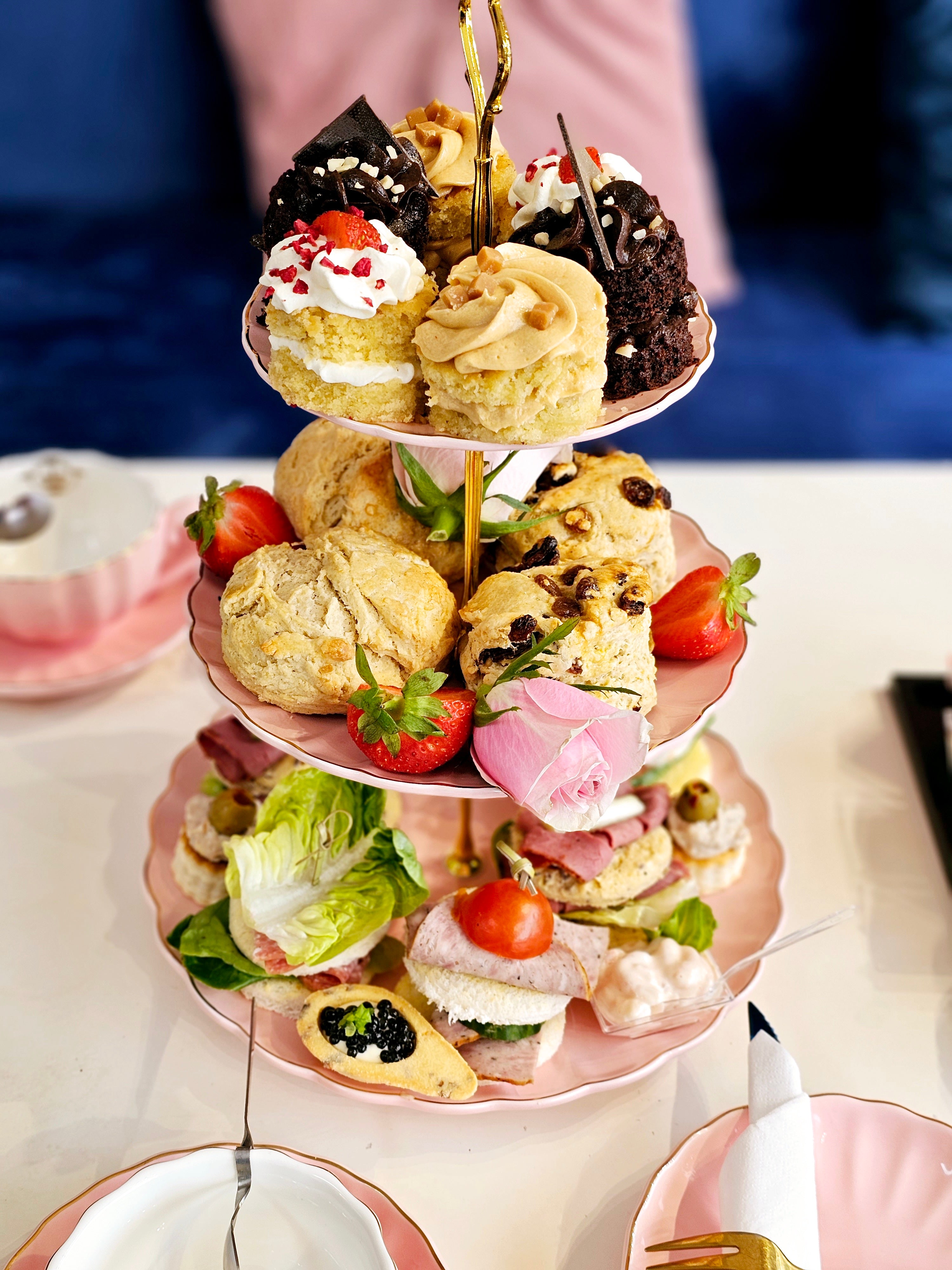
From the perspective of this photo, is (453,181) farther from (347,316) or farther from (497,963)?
(497,963)

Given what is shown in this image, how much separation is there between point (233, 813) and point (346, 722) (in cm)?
35

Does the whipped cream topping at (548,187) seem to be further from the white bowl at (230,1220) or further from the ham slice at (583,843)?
the white bowl at (230,1220)

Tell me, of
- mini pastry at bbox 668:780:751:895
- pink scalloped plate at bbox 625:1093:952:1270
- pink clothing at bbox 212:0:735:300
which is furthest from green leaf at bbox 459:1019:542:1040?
pink clothing at bbox 212:0:735:300

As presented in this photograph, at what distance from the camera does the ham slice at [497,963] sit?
1301 mm

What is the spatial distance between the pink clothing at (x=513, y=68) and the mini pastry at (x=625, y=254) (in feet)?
6.21

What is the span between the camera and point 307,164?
3.78ft

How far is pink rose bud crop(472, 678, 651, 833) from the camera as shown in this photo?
3.52 ft

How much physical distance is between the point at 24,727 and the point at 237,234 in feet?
6.76

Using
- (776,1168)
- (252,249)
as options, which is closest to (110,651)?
(776,1168)

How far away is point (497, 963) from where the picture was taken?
1.30 meters

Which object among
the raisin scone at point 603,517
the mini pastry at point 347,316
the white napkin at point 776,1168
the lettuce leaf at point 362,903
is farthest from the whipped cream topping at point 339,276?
the white napkin at point 776,1168

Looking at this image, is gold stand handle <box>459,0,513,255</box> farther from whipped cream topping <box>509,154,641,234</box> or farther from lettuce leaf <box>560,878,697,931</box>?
lettuce leaf <box>560,878,697,931</box>

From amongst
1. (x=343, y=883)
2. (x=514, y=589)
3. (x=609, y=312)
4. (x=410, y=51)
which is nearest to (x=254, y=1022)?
(x=343, y=883)

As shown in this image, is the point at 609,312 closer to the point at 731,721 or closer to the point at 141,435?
the point at 731,721
